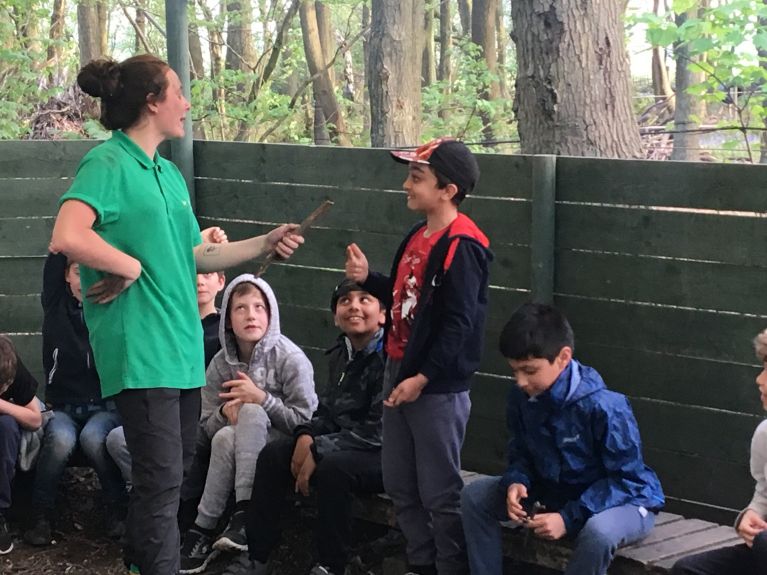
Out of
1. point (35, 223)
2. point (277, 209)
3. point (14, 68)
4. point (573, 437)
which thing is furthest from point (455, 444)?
point (14, 68)

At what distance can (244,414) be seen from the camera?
15.7 ft

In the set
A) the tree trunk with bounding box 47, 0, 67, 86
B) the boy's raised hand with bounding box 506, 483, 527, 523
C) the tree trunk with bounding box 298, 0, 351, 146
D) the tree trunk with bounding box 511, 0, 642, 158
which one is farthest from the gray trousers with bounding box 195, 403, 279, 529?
the tree trunk with bounding box 47, 0, 67, 86

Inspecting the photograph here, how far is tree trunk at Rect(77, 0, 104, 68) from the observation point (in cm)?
1581

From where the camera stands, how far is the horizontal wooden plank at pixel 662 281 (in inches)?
163

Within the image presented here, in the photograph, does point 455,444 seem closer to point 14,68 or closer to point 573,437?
point 573,437

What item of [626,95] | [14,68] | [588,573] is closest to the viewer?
[588,573]

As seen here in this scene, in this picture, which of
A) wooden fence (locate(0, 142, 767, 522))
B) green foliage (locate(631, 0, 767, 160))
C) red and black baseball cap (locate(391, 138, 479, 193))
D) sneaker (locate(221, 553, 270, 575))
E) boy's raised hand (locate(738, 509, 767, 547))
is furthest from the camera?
green foliage (locate(631, 0, 767, 160))

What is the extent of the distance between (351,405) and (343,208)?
47.8 inches

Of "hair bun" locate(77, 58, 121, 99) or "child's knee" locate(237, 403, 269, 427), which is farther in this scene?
"child's knee" locate(237, 403, 269, 427)

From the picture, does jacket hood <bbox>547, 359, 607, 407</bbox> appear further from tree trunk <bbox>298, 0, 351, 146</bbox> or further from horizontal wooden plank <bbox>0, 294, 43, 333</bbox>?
tree trunk <bbox>298, 0, 351, 146</bbox>

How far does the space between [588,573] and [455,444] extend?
730mm

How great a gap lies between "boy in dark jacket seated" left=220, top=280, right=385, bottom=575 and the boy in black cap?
15.1 inches

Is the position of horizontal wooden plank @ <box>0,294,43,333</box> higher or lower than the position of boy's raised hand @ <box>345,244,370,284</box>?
lower

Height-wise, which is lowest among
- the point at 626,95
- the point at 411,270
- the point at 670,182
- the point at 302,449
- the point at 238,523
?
the point at 238,523
